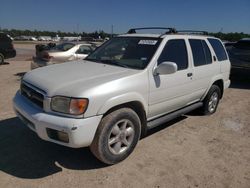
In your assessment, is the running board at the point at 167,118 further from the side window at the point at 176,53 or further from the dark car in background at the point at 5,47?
the dark car in background at the point at 5,47

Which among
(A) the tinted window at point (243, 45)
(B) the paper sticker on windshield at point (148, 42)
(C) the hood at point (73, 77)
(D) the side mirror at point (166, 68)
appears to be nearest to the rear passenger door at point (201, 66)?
(B) the paper sticker on windshield at point (148, 42)

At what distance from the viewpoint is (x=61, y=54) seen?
907 cm

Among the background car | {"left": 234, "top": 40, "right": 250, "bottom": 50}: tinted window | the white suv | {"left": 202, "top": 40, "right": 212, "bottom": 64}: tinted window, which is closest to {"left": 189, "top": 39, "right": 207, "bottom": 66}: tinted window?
the white suv

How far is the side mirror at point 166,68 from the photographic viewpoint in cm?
353

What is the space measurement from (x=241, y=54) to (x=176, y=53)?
590 cm

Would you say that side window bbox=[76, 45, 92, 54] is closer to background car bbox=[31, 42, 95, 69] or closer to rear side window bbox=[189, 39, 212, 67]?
background car bbox=[31, 42, 95, 69]

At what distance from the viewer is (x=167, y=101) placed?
410cm

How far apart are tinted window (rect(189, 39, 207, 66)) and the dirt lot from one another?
127 centimetres

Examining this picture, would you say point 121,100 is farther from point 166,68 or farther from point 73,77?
point 166,68

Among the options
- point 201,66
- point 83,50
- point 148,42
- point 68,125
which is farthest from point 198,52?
point 83,50

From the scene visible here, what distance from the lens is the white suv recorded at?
2951 mm

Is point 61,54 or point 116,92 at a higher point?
point 61,54

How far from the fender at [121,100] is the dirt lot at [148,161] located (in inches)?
33.2

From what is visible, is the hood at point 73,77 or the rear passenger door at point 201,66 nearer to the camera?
the hood at point 73,77
